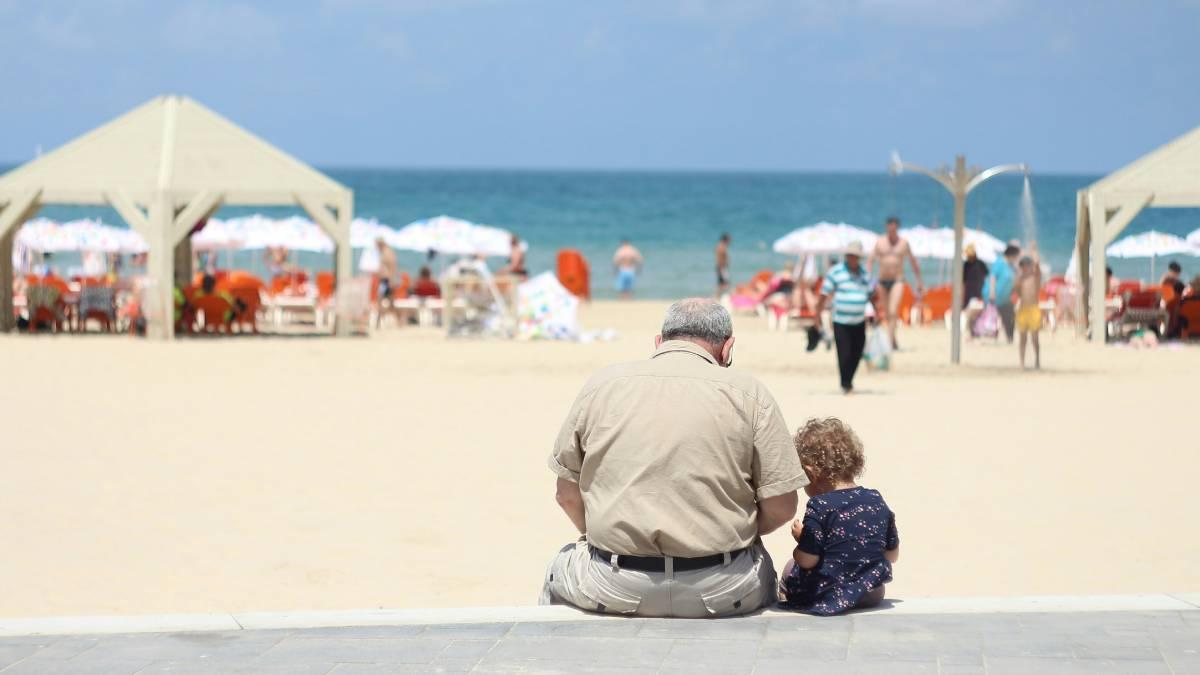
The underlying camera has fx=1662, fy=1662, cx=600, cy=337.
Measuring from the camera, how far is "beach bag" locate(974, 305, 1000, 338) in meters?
18.8

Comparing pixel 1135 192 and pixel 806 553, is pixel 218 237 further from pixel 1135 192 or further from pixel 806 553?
pixel 806 553

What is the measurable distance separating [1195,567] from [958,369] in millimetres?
8581

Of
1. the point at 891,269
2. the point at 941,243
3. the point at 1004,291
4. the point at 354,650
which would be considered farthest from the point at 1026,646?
the point at 941,243

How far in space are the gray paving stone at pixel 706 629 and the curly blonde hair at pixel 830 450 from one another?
0.51 metres

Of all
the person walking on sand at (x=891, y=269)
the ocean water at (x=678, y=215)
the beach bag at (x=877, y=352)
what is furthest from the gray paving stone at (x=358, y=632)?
the ocean water at (x=678, y=215)

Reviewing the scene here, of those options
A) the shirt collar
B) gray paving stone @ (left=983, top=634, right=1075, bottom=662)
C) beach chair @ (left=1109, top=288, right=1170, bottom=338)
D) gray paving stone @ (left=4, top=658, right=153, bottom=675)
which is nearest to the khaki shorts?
the shirt collar

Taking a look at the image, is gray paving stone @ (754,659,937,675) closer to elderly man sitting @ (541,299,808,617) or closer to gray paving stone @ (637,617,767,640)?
gray paving stone @ (637,617,767,640)

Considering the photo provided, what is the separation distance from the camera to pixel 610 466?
14.7 feet

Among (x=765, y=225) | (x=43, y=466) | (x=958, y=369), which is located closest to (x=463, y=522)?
(x=43, y=466)

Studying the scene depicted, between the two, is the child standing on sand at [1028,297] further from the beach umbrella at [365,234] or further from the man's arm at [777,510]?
the beach umbrella at [365,234]

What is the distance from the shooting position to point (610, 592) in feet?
14.8

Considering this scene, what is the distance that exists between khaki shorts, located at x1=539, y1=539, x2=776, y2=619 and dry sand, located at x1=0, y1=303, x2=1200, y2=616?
151 centimetres

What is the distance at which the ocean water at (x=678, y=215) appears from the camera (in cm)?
4278

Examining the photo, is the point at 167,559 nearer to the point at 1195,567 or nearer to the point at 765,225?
the point at 1195,567
